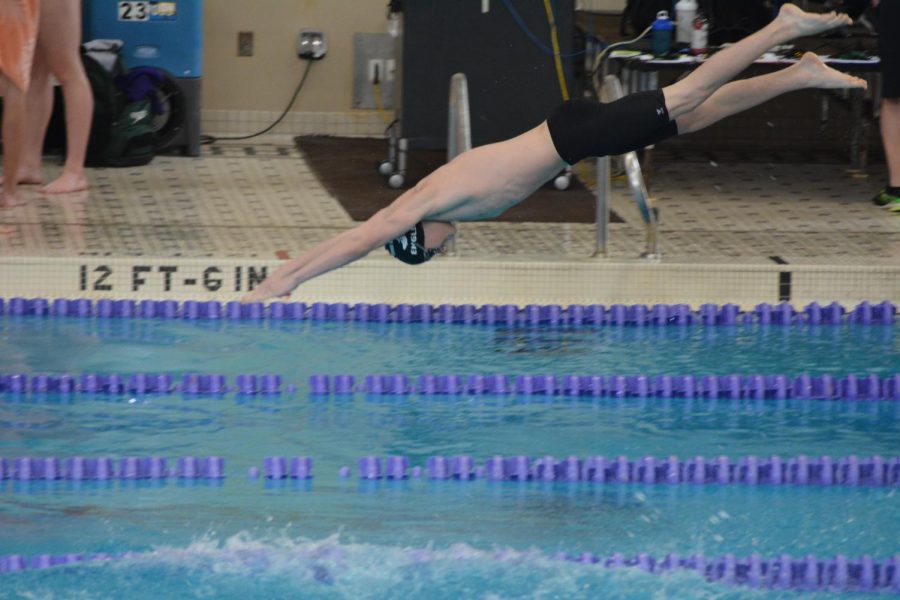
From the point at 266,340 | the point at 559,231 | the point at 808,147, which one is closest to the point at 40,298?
the point at 266,340

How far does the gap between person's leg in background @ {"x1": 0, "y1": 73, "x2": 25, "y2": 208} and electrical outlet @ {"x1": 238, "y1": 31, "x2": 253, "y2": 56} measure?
284 centimetres

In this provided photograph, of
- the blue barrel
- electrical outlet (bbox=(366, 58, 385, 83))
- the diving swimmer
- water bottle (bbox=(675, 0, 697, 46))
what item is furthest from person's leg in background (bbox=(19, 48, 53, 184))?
the diving swimmer

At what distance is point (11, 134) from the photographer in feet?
24.8

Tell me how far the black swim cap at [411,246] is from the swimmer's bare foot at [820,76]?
1336 mm

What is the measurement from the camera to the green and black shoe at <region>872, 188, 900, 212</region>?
8.48m

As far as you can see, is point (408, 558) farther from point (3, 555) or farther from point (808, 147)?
point (808, 147)

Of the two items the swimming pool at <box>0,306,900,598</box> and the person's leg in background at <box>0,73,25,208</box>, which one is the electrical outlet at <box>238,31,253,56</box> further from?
the swimming pool at <box>0,306,900,598</box>

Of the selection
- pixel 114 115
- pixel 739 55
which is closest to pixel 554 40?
pixel 114 115

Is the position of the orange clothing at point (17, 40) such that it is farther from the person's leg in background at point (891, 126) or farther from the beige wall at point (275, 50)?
the person's leg in background at point (891, 126)

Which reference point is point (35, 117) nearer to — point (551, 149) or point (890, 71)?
point (551, 149)

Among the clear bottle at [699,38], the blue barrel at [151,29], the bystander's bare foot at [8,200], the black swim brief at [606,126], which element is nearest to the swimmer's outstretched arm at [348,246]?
the black swim brief at [606,126]

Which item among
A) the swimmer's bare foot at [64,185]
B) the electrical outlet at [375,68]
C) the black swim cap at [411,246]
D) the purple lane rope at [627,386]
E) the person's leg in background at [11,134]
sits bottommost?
the purple lane rope at [627,386]

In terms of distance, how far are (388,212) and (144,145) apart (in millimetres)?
4629

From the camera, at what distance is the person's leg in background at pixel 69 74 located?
307 inches
